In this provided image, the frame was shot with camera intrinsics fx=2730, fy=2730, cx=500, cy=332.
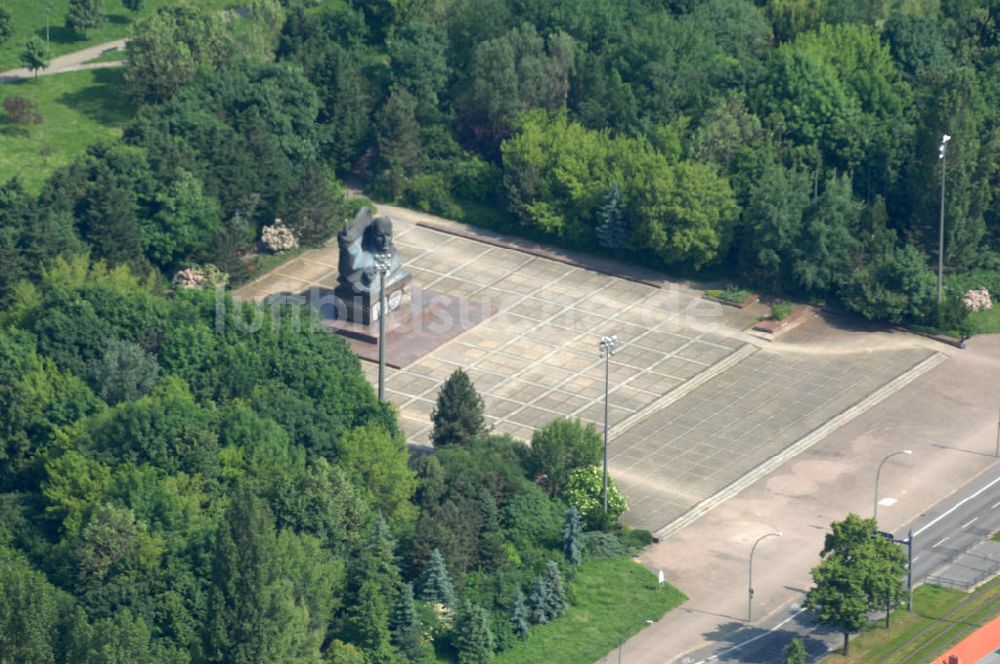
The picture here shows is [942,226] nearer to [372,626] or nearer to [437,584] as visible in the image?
[437,584]

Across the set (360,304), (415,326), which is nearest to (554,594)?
(360,304)

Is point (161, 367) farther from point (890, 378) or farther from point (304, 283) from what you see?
point (890, 378)

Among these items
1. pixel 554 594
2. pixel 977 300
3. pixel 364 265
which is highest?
pixel 364 265

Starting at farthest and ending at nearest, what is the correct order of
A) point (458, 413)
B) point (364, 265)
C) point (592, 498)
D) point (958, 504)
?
1. point (364, 265)
2. point (958, 504)
3. point (458, 413)
4. point (592, 498)

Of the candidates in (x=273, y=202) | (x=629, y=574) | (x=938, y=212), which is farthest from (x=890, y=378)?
(x=273, y=202)

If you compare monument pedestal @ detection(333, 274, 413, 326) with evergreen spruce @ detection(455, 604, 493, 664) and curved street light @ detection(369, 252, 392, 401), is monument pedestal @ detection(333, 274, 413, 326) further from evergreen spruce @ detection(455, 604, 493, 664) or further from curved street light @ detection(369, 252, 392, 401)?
evergreen spruce @ detection(455, 604, 493, 664)

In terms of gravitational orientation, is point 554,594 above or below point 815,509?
below
